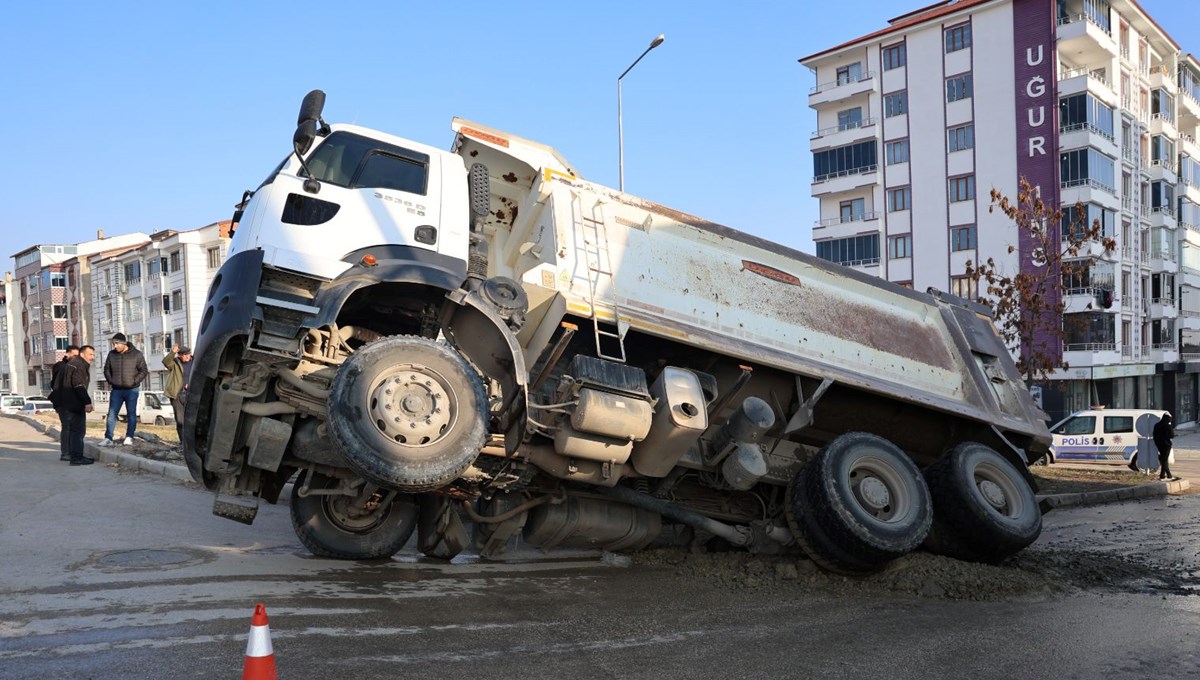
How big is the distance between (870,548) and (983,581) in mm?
911

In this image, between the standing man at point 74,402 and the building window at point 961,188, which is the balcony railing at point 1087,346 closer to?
the building window at point 961,188

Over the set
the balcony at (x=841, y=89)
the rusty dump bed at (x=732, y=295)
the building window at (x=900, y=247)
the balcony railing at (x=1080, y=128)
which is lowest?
the rusty dump bed at (x=732, y=295)

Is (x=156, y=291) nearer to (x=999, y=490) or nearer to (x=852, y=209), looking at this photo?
(x=852, y=209)

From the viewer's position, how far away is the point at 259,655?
11.3 feet

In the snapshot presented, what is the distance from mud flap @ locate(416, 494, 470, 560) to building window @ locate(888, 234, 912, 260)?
42.5 meters

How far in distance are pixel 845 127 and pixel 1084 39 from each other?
37.7ft

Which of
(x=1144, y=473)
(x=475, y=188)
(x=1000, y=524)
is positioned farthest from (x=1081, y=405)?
(x=475, y=188)

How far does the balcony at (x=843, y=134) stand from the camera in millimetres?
47875

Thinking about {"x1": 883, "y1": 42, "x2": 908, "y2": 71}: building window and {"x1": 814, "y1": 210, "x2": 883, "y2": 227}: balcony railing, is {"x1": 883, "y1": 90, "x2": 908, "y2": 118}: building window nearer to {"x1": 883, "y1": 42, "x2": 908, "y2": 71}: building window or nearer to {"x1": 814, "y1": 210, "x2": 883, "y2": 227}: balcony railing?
{"x1": 883, "y1": 42, "x2": 908, "y2": 71}: building window

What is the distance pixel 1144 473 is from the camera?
62.4 ft

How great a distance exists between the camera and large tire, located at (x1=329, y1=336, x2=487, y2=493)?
221 inches

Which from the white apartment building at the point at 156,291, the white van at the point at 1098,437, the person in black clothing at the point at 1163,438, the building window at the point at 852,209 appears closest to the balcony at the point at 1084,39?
the building window at the point at 852,209

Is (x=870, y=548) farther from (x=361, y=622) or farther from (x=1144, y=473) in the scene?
(x=1144, y=473)

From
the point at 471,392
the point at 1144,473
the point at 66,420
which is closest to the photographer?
the point at 471,392
